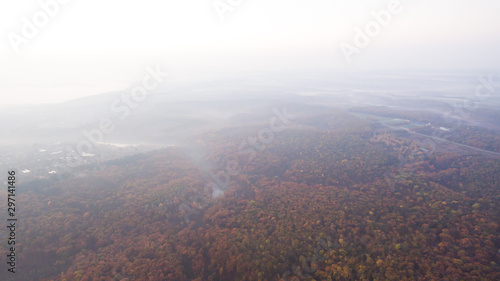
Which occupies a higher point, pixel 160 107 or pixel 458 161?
pixel 160 107

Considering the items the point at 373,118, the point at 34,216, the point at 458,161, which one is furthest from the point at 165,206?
the point at 373,118

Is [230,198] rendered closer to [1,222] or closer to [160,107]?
[1,222]

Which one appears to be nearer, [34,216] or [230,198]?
[34,216]

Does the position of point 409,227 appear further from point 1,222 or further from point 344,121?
point 344,121

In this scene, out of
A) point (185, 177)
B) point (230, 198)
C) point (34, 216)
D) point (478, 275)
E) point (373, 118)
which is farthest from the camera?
point (373, 118)

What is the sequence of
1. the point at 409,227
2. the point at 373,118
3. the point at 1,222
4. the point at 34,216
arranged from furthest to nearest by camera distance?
the point at 373,118, the point at 34,216, the point at 1,222, the point at 409,227

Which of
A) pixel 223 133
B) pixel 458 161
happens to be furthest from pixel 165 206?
pixel 458 161
